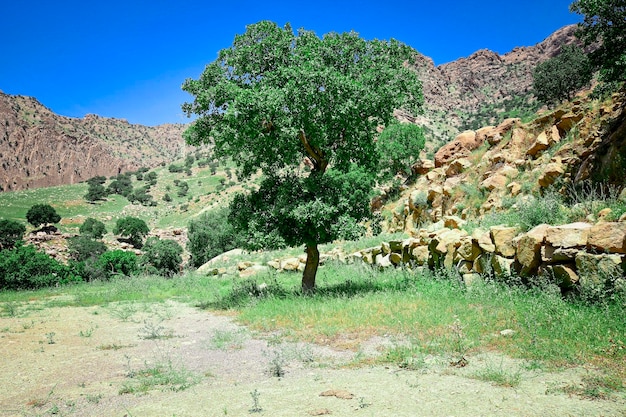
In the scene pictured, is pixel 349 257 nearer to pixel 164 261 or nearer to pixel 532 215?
pixel 532 215

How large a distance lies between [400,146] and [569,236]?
100ft

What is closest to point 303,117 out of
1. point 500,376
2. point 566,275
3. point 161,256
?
point 566,275

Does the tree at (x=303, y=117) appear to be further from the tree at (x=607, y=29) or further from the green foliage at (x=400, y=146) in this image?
the green foliage at (x=400, y=146)

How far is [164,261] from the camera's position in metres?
38.1

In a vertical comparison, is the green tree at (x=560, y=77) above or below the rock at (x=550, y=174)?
above

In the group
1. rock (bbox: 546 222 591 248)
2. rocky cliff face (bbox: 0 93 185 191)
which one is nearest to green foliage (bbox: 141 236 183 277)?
rock (bbox: 546 222 591 248)

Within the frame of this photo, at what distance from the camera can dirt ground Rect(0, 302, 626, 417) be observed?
390 centimetres

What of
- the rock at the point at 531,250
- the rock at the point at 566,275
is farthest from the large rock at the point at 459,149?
the rock at the point at 566,275

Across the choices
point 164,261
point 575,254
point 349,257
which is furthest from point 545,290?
point 164,261

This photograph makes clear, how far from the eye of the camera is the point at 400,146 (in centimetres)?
3684

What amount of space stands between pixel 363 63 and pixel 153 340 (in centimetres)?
857

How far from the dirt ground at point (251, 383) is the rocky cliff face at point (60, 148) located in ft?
366

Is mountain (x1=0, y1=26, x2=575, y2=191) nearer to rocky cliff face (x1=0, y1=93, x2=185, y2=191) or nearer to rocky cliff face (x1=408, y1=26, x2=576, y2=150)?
rocky cliff face (x1=0, y1=93, x2=185, y2=191)

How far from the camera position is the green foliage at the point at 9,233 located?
43.6 m
